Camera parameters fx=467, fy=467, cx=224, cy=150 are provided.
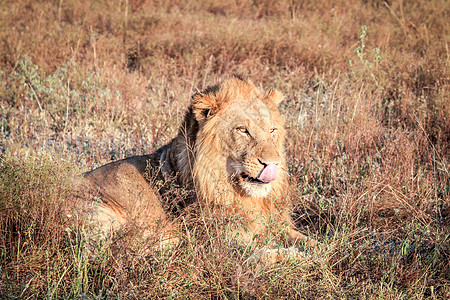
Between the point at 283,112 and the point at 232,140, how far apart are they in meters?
3.02

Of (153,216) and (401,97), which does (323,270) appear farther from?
(401,97)

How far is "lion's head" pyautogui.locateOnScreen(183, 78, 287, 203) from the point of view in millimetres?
3467

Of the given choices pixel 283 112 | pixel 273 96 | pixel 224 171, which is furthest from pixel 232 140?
pixel 283 112

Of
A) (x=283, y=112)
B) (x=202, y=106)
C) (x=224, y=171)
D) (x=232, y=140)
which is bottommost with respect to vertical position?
(x=283, y=112)

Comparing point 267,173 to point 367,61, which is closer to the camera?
point 267,173

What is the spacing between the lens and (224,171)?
3.55 metres

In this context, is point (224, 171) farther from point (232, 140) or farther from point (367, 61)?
point (367, 61)

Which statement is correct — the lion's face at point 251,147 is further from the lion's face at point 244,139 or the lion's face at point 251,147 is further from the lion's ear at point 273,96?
the lion's ear at point 273,96

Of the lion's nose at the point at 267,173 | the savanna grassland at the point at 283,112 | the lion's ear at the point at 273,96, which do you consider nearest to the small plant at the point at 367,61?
the savanna grassland at the point at 283,112

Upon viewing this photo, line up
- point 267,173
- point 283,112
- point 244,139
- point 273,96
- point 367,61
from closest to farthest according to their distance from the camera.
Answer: point 267,173
point 244,139
point 273,96
point 367,61
point 283,112

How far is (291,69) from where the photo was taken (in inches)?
310

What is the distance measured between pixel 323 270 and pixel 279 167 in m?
0.94

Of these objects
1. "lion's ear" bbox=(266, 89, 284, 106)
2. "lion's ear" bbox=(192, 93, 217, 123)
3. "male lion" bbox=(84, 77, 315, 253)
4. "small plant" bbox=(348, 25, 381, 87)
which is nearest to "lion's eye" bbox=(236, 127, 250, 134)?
"male lion" bbox=(84, 77, 315, 253)

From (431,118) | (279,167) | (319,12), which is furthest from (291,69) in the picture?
(279,167)
